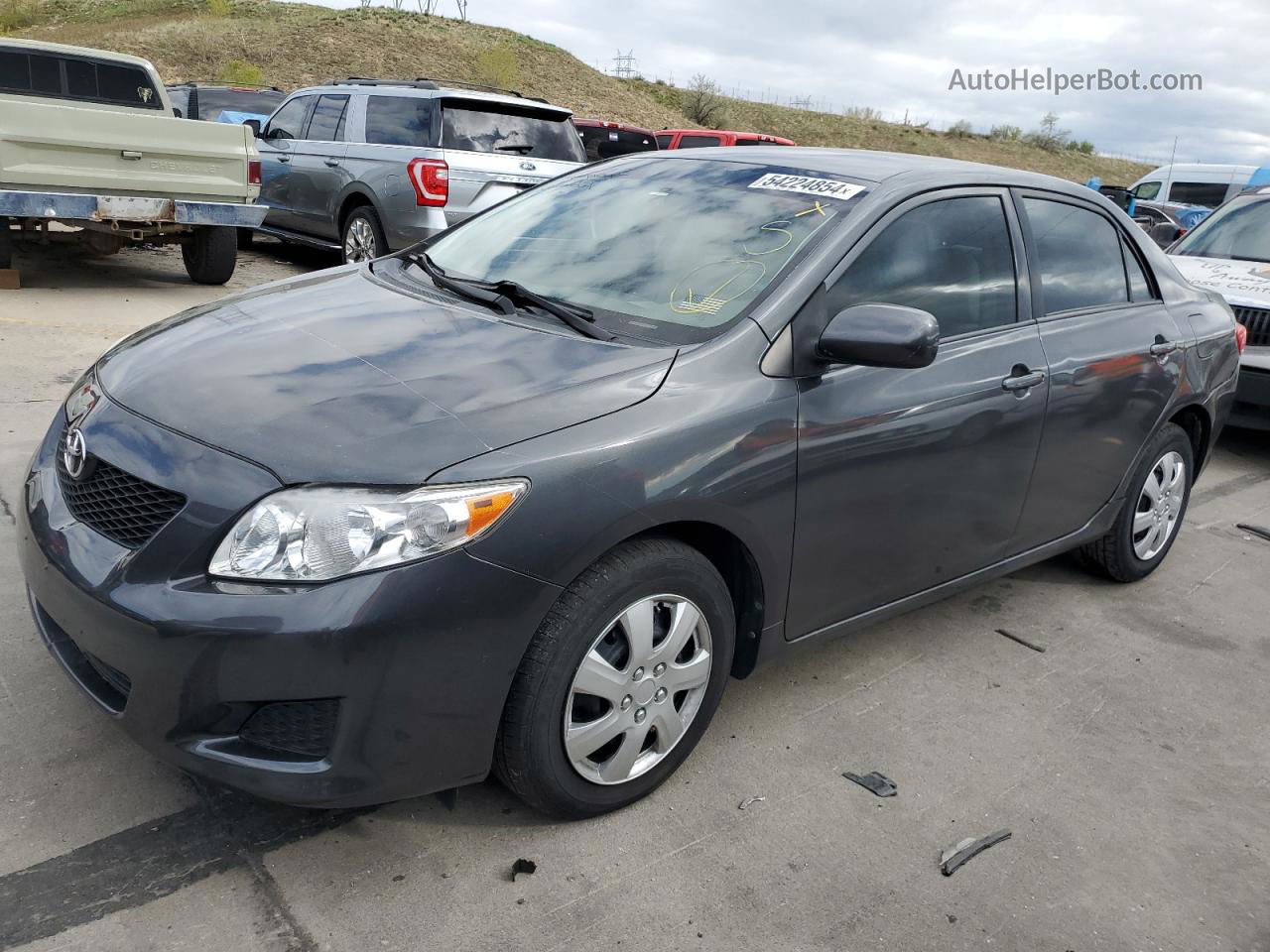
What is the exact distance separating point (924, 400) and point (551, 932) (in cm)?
183

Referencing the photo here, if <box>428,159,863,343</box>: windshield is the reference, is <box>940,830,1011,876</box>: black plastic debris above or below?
below

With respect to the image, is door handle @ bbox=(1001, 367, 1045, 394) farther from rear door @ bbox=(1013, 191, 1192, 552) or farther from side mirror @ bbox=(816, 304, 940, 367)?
side mirror @ bbox=(816, 304, 940, 367)

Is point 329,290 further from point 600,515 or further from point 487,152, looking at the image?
point 487,152

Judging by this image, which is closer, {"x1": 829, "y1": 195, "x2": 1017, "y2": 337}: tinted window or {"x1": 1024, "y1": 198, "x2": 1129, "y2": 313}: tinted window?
{"x1": 829, "y1": 195, "x2": 1017, "y2": 337}: tinted window

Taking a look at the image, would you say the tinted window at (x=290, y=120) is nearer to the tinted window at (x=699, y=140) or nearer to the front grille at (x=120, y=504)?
the tinted window at (x=699, y=140)

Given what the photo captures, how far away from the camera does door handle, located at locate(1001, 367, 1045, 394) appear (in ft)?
11.6

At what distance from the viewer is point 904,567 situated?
11.1 ft

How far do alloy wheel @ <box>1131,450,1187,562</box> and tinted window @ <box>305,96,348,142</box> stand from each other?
312 inches

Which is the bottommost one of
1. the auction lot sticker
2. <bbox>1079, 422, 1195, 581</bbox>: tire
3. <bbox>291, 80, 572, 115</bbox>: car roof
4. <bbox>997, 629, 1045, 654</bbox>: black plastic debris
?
<bbox>997, 629, 1045, 654</bbox>: black plastic debris

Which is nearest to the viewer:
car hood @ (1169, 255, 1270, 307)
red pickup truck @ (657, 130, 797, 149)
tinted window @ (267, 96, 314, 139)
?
car hood @ (1169, 255, 1270, 307)

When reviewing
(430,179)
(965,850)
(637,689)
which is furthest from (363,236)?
(965,850)

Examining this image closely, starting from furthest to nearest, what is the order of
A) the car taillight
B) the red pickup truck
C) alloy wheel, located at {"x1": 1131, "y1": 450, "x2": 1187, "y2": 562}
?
the red pickup truck, the car taillight, alloy wheel, located at {"x1": 1131, "y1": 450, "x2": 1187, "y2": 562}

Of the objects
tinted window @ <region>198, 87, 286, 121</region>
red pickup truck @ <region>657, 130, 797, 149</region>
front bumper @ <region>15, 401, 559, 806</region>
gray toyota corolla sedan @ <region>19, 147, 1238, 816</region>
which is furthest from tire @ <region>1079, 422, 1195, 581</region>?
tinted window @ <region>198, 87, 286, 121</region>

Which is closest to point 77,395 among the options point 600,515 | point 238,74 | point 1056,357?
point 600,515
